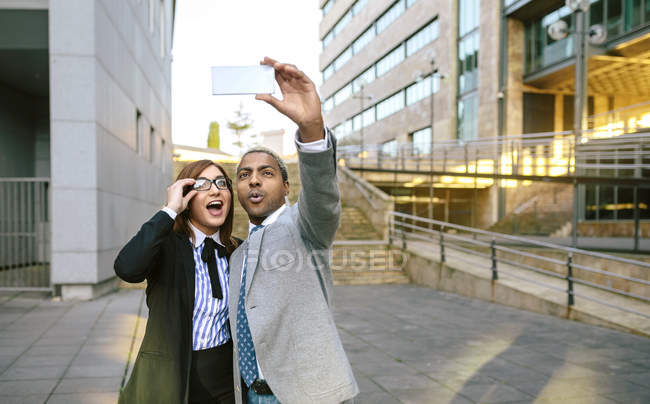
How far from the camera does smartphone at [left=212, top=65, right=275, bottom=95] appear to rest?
1621 mm

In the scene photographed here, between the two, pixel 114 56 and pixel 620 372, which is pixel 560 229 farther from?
pixel 114 56

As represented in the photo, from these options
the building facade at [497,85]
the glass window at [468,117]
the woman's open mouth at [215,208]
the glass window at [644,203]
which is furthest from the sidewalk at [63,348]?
the glass window at [468,117]

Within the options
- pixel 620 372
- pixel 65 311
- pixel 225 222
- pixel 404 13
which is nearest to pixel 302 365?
pixel 225 222

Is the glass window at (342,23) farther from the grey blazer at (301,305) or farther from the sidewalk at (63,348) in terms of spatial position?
the grey blazer at (301,305)

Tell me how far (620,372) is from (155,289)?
5303 millimetres

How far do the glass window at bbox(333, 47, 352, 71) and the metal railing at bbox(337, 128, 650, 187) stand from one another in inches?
718

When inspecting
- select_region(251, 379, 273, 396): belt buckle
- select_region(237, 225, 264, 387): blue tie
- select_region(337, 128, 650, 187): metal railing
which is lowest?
select_region(251, 379, 273, 396): belt buckle

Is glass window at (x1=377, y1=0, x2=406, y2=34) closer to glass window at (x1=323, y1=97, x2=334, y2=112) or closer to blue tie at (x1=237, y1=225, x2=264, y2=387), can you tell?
glass window at (x1=323, y1=97, x2=334, y2=112)

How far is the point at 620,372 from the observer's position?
5.48m

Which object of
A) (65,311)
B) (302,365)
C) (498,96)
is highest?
(498,96)

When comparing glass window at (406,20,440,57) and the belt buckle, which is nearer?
the belt buckle

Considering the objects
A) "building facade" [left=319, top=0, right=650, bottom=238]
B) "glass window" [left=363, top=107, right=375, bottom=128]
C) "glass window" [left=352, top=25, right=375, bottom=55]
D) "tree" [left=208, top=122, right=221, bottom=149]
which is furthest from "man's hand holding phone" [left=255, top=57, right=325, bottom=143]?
"tree" [left=208, top=122, right=221, bottom=149]

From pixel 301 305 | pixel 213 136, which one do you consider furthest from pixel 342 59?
pixel 301 305

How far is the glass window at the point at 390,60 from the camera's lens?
37.9 meters
